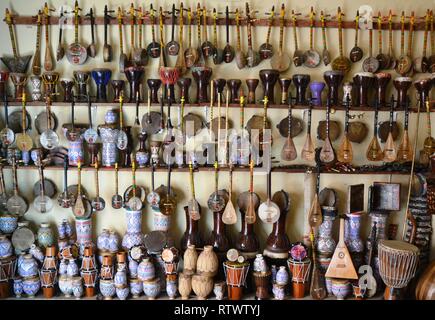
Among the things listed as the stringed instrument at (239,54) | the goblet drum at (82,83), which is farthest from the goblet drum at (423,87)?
the goblet drum at (82,83)

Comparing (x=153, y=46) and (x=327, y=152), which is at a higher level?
(x=153, y=46)

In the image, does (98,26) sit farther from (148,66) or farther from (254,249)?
(254,249)

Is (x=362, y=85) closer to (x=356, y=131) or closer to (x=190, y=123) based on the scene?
(x=356, y=131)

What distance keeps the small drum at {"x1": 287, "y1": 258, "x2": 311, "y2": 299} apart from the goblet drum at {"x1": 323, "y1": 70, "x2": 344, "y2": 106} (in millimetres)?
1191

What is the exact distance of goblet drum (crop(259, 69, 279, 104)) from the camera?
3592mm

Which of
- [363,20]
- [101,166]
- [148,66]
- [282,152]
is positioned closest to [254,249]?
[282,152]

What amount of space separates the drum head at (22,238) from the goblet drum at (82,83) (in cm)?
108

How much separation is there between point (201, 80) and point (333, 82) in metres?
0.97

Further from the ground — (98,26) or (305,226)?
(98,26)

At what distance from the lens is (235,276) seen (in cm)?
358

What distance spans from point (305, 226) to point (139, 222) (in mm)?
1270

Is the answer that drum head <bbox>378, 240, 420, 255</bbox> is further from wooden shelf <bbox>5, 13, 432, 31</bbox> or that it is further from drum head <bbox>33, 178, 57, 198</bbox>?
drum head <bbox>33, 178, 57, 198</bbox>

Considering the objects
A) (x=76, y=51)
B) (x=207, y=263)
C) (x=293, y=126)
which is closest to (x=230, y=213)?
(x=207, y=263)

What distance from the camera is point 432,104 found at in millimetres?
3676
